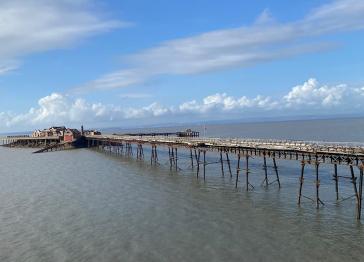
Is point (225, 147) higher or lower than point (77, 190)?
higher

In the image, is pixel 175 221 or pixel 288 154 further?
pixel 288 154

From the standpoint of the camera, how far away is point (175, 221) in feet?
113

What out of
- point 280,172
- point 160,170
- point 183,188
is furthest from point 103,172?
point 280,172

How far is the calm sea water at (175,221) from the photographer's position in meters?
27.4

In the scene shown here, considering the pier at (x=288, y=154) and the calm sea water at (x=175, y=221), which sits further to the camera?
the pier at (x=288, y=154)

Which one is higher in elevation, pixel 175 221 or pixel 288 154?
pixel 288 154

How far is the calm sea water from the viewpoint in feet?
90.0

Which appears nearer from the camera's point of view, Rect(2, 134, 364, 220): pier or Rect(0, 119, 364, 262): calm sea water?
Rect(0, 119, 364, 262): calm sea water

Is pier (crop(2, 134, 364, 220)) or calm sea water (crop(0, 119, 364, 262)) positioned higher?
pier (crop(2, 134, 364, 220))

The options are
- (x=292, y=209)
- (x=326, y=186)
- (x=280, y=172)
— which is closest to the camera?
(x=292, y=209)

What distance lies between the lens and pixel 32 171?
230 ft

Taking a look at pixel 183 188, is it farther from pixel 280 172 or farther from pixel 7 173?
pixel 7 173

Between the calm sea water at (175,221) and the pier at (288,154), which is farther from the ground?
the pier at (288,154)

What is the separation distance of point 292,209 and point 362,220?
5.89 metres
